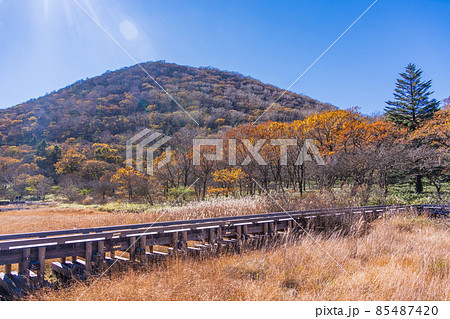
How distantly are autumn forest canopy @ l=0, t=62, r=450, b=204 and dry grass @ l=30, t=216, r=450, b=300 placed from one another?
874 cm

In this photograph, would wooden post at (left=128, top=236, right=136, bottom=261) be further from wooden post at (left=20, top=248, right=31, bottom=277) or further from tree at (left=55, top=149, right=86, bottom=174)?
tree at (left=55, top=149, right=86, bottom=174)

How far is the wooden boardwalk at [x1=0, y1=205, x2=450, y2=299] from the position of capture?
14.4 ft

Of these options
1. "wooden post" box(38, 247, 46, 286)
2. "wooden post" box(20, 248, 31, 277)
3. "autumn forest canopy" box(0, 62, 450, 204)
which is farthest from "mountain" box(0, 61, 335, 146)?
"wooden post" box(20, 248, 31, 277)

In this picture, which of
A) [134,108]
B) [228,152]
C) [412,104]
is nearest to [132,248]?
[228,152]

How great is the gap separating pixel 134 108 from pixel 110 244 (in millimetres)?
76413

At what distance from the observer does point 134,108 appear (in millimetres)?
76250

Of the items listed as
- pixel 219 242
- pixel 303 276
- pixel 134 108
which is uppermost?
pixel 134 108

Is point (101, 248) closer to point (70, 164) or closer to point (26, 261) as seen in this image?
point (26, 261)

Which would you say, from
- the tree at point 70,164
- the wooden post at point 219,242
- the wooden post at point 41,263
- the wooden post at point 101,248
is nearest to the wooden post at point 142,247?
the wooden post at point 101,248

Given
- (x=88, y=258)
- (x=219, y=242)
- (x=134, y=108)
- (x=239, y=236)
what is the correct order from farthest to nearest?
(x=134, y=108) < (x=239, y=236) < (x=219, y=242) < (x=88, y=258)

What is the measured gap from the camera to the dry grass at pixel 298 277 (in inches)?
158

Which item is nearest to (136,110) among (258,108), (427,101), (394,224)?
(258,108)

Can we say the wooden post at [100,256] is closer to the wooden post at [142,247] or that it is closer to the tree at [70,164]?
the wooden post at [142,247]
